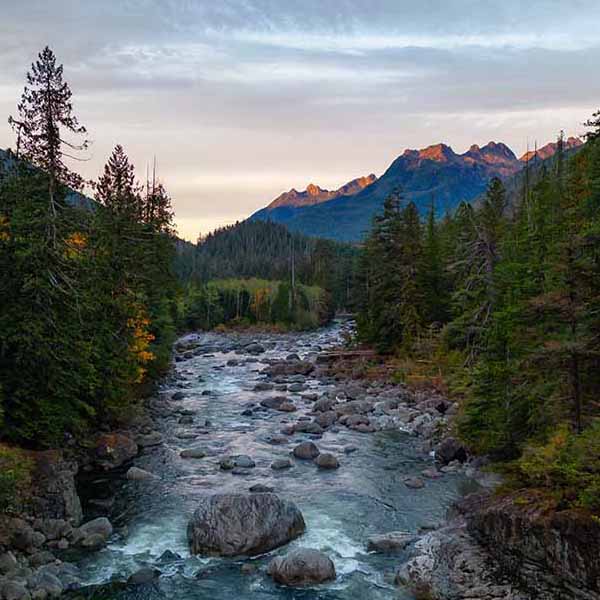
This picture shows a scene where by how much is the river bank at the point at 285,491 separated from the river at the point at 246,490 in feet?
0.18

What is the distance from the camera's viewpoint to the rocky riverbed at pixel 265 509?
1464cm

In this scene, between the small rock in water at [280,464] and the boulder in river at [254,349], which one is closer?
the small rock in water at [280,464]

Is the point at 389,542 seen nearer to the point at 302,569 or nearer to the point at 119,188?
the point at 302,569

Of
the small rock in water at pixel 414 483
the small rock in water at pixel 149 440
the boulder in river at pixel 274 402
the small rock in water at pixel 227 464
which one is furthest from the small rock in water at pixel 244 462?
the boulder in river at pixel 274 402

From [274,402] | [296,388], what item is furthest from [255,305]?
[274,402]

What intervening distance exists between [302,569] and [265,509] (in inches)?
107

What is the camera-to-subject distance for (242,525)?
16750 mm

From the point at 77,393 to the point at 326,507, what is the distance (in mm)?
10876

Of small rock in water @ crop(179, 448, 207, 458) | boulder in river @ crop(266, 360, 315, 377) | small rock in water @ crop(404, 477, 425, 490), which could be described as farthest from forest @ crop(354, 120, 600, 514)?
small rock in water @ crop(179, 448, 207, 458)

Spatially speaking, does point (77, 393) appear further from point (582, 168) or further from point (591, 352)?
point (582, 168)

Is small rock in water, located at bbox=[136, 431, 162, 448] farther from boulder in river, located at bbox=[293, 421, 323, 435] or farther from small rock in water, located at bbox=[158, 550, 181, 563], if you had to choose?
small rock in water, located at bbox=[158, 550, 181, 563]

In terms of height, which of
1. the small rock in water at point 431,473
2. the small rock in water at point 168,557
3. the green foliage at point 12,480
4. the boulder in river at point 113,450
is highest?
the green foliage at point 12,480

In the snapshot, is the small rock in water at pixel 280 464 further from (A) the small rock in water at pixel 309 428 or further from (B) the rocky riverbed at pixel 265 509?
(A) the small rock in water at pixel 309 428

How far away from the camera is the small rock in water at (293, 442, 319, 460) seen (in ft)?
83.8
